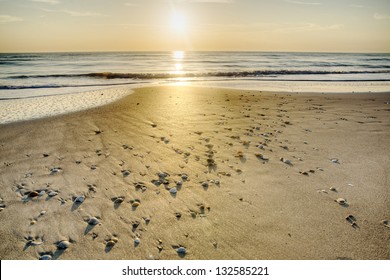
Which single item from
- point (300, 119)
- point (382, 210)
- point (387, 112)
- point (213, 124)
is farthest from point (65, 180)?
point (387, 112)

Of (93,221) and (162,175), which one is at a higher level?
(162,175)

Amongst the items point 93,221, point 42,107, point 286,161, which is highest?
point 42,107

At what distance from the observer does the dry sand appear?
12.6 ft

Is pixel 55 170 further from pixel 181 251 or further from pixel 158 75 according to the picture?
pixel 158 75

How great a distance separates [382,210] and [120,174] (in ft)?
15.5

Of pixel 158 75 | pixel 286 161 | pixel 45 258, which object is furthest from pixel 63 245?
pixel 158 75

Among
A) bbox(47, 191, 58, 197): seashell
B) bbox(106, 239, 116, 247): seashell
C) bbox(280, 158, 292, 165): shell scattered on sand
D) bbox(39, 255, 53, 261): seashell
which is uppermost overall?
bbox(280, 158, 292, 165): shell scattered on sand

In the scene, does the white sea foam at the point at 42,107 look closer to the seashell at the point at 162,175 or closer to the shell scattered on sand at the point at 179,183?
the seashell at the point at 162,175

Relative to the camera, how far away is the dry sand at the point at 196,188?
3844 millimetres

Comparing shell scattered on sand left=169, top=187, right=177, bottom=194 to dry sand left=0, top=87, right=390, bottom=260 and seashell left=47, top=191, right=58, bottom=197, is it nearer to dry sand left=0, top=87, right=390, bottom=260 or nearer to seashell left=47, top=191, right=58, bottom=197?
dry sand left=0, top=87, right=390, bottom=260

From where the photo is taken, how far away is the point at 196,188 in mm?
5211

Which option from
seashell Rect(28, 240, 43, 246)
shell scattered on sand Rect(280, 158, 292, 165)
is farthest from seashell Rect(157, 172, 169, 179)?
shell scattered on sand Rect(280, 158, 292, 165)

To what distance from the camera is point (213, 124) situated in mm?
9016

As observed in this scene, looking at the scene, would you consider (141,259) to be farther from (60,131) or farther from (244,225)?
(60,131)
